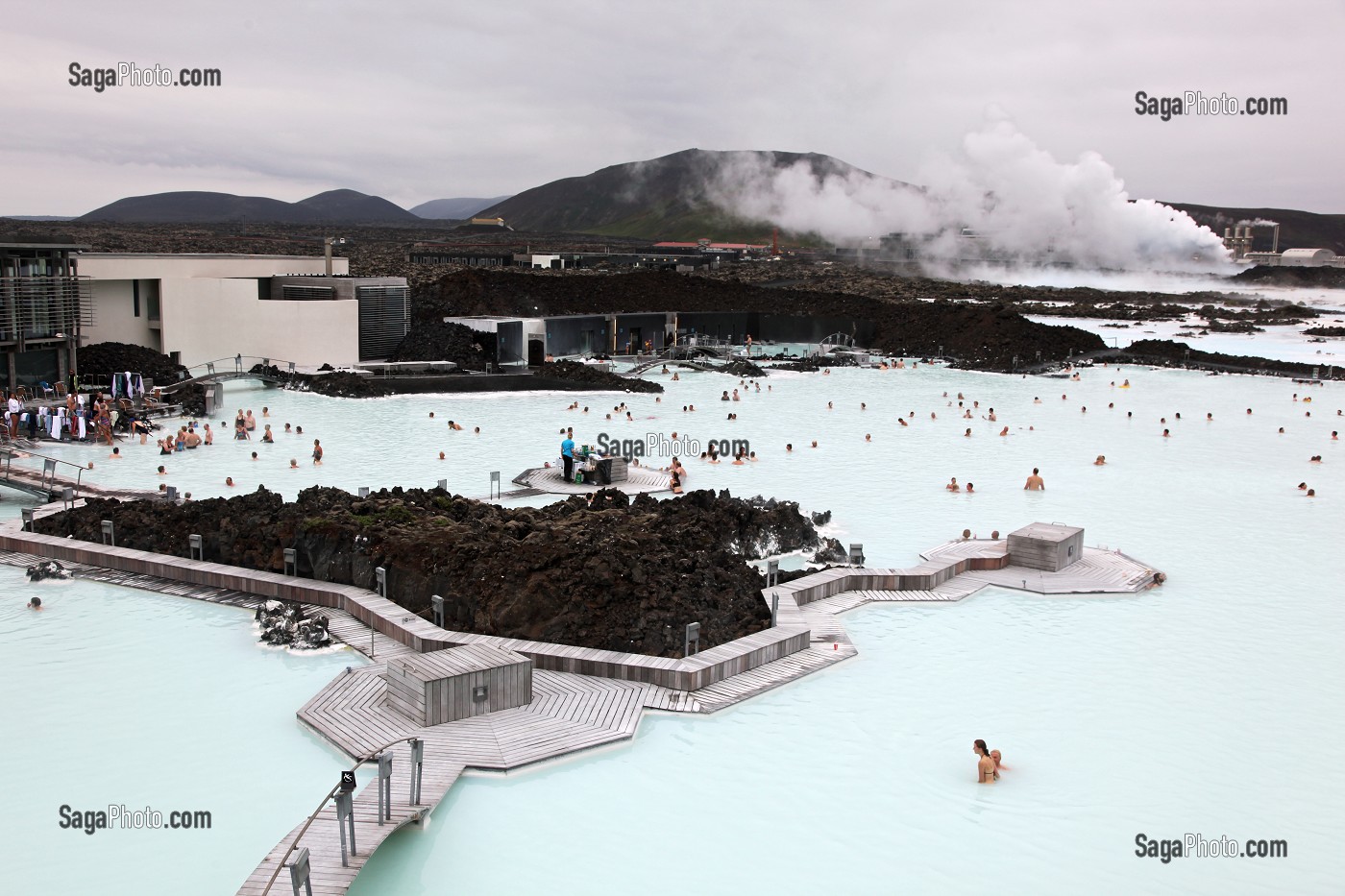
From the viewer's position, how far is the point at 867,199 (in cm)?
13338

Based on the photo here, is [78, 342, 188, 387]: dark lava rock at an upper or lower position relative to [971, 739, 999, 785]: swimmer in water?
→ upper

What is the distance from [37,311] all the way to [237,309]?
8.43m

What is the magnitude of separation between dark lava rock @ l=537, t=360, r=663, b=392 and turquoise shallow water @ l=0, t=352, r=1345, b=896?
13730mm

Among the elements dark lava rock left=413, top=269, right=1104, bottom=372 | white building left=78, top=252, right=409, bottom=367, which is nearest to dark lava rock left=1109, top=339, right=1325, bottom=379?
dark lava rock left=413, top=269, right=1104, bottom=372

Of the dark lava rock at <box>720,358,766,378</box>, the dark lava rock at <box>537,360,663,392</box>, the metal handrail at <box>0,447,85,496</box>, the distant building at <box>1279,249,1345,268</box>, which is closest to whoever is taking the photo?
the metal handrail at <box>0,447,85,496</box>

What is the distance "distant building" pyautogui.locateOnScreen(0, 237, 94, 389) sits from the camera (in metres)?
23.4

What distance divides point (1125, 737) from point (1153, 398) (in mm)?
29371

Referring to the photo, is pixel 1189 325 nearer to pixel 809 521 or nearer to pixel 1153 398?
pixel 1153 398

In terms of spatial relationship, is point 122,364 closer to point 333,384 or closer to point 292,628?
point 333,384

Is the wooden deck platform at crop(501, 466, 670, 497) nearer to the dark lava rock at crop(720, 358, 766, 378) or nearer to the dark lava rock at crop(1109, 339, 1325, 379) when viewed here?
the dark lava rock at crop(720, 358, 766, 378)

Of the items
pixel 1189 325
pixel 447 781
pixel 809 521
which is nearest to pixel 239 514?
pixel 447 781

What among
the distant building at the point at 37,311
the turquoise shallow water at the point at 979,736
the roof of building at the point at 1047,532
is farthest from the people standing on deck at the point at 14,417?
the roof of building at the point at 1047,532

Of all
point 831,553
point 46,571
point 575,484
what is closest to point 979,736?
point 831,553

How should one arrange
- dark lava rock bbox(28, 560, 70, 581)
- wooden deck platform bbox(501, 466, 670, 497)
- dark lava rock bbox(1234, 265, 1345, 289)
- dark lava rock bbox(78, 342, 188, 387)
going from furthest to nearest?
dark lava rock bbox(1234, 265, 1345, 289)
dark lava rock bbox(78, 342, 188, 387)
wooden deck platform bbox(501, 466, 670, 497)
dark lava rock bbox(28, 560, 70, 581)
